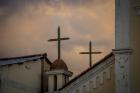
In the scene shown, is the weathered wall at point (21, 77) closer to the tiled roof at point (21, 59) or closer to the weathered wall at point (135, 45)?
the tiled roof at point (21, 59)

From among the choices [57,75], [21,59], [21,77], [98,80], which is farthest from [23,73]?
[98,80]

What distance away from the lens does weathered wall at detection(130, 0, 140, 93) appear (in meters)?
18.2

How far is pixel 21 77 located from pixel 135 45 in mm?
7895

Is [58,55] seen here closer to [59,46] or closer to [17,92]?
[59,46]

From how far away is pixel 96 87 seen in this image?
20.6 m

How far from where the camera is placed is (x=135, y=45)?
18.4 meters

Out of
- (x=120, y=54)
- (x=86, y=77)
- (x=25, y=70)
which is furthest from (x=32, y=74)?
(x=120, y=54)

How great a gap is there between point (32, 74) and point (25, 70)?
0.66 metres

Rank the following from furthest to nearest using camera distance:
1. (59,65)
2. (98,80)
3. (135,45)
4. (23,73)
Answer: (59,65) < (23,73) < (98,80) < (135,45)

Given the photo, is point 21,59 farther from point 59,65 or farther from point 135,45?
point 135,45

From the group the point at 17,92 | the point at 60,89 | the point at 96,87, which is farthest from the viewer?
Answer: the point at 17,92

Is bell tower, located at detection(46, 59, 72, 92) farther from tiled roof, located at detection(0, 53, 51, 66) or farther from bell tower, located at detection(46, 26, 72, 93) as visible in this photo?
tiled roof, located at detection(0, 53, 51, 66)

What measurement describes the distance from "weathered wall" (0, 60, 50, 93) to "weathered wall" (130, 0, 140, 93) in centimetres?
747

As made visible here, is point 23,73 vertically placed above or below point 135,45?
below
